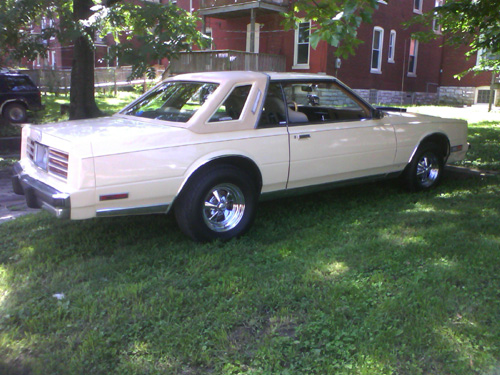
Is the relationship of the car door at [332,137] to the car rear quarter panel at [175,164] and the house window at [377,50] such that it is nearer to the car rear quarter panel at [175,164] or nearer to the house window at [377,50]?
the car rear quarter panel at [175,164]

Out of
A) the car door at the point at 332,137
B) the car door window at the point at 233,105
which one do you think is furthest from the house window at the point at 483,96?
the car door window at the point at 233,105

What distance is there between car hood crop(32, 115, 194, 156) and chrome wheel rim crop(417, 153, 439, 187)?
3.56 metres

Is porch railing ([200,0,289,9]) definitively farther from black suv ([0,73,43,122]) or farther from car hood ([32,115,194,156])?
car hood ([32,115,194,156])

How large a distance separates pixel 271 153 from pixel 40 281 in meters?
2.43

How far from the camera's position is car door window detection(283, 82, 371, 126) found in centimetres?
574

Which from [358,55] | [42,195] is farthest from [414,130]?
[358,55]

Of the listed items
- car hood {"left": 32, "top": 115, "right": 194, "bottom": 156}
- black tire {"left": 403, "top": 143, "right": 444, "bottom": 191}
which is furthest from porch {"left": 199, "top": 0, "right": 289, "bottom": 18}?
car hood {"left": 32, "top": 115, "right": 194, "bottom": 156}

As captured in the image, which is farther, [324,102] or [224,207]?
[324,102]

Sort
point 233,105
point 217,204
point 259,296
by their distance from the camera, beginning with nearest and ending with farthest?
point 259,296 → point 217,204 → point 233,105

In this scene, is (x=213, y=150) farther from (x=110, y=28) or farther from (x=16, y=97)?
(x=16, y=97)

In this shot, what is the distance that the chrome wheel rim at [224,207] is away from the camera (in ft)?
15.5

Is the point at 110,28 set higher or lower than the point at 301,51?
lower

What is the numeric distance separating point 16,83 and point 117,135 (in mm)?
12726

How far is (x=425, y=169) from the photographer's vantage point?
6.78 meters
